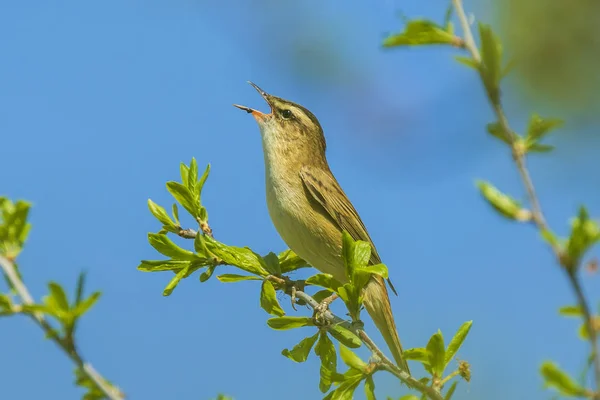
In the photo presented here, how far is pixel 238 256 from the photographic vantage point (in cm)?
296

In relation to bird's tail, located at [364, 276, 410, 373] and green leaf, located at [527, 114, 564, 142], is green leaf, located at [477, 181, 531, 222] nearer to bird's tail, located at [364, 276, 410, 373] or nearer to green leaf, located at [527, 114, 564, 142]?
green leaf, located at [527, 114, 564, 142]

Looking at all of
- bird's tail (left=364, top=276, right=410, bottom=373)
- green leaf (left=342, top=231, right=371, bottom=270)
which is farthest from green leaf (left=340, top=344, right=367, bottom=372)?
bird's tail (left=364, top=276, right=410, bottom=373)

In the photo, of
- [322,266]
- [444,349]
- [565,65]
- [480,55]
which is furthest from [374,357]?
[565,65]

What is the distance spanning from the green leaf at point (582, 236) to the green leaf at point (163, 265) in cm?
182

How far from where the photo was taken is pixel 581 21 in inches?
154

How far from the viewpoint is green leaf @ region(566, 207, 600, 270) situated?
1.19m

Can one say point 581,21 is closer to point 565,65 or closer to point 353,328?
point 565,65

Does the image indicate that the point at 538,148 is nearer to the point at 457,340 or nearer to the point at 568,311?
the point at 568,311

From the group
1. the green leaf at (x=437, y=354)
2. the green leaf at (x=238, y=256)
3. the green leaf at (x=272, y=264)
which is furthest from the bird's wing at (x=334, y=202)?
the green leaf at (x=437, y=354)

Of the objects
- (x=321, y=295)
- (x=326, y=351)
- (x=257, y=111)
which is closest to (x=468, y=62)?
(x=326, y=351)

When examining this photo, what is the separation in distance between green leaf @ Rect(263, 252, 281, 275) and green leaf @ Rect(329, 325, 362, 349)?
0.61 m

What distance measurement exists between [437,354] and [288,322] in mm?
703

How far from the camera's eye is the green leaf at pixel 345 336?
247 centimetres

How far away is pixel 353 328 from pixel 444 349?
56 centimetres
